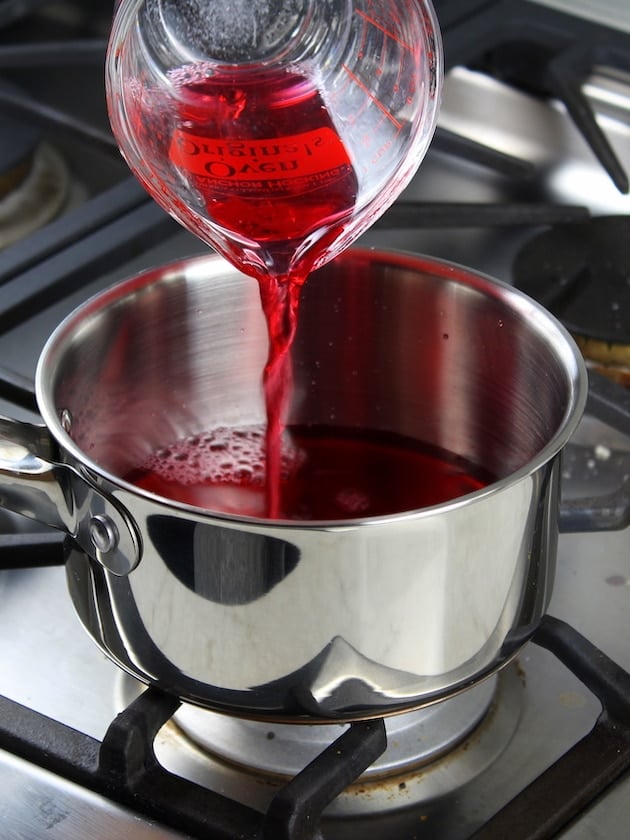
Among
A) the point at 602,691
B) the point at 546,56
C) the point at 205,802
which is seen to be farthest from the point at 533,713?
the point at 546,56

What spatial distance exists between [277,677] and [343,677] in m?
0.02

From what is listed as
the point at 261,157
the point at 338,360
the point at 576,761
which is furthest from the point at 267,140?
the point at 576,761

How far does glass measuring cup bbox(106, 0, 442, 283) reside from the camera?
52 cm

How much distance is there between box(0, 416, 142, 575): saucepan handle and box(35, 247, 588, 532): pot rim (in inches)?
0.4

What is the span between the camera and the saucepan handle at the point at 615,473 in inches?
22.4

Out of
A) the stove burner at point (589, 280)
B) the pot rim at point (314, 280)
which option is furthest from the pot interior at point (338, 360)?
the stove burner at point (589, 280)

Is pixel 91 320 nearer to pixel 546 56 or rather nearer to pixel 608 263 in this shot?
pixel 608 263

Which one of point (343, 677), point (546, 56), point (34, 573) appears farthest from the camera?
point (546, 56)

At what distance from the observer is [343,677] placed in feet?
1.47

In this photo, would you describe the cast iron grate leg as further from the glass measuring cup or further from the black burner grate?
the glass measuring cup

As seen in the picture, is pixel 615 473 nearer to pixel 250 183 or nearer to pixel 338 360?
pixel 338 360

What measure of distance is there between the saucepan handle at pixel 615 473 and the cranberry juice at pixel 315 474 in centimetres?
6

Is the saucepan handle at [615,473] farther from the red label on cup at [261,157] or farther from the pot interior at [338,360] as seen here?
the red label on cup at [261,157]

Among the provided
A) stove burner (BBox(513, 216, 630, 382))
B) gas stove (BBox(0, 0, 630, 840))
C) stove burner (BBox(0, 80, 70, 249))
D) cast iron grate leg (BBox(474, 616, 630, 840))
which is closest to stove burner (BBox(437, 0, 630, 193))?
gas stove (BBox(0, 0, 630, 840))
